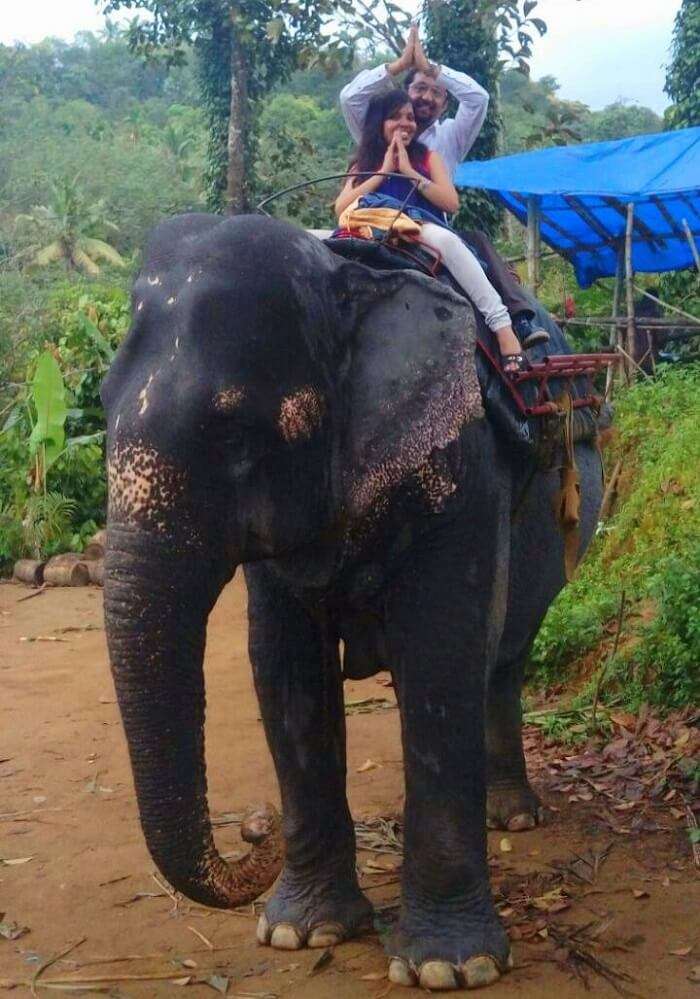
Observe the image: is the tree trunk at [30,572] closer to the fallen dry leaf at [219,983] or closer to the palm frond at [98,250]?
the fallen dry leaf at [219,983]

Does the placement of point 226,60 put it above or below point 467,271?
above

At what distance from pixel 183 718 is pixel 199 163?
43.7 m

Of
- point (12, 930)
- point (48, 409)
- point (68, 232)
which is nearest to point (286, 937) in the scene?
point (12, 930)

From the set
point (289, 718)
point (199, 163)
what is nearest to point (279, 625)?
point (289, 718)

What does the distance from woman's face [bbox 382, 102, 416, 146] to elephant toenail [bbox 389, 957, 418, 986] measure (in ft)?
8.69

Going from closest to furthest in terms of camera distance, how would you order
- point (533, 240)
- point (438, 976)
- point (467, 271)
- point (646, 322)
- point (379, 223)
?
point (438, 976)
point (379, 223)
point (467, 271)
point (646, 322)
point (533, 240)

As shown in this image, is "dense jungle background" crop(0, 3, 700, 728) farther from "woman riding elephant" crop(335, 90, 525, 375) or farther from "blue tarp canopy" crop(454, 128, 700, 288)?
"woman riding elephant" crop(335, 90, 525, 375)

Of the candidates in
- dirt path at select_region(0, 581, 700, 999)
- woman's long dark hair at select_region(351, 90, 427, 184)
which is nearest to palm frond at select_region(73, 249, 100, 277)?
dirt path at select_region(0, 581, 700, 999)

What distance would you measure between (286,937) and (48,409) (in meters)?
8.65

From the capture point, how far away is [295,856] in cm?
423

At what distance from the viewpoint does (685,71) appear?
19.9 metres

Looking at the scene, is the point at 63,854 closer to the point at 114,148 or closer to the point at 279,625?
the point at 279,625

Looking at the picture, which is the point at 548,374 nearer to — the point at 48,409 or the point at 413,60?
the point at 413,60

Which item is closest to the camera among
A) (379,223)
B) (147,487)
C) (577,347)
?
(147,487)
